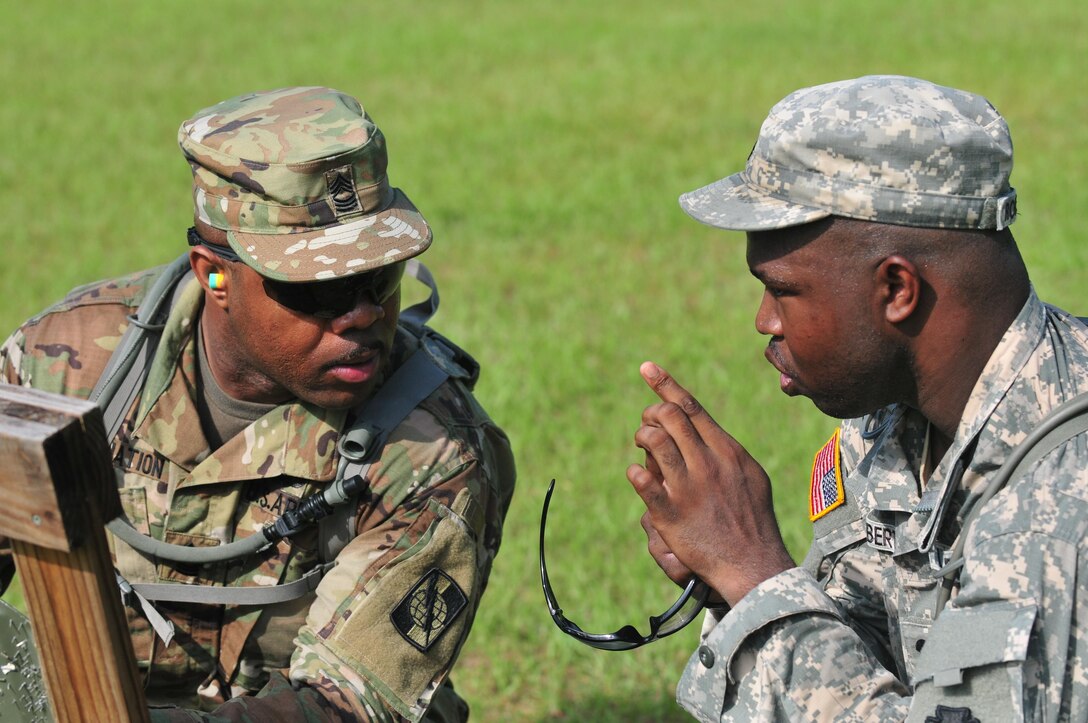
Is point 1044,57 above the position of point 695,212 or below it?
below

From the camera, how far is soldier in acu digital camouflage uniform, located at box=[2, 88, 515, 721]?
131 inches

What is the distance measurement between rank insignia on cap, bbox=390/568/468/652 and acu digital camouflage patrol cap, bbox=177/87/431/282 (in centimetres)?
81

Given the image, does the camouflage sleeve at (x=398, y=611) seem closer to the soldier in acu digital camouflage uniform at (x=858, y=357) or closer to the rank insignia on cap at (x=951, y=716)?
the soldier in acu digital camouflage uniform at (x=858, y=357)

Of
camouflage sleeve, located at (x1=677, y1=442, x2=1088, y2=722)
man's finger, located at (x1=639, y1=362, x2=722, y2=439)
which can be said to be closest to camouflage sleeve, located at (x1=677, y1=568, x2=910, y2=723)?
camouflage sleeve, located at (x1=677, y1=442, x2=1088, y2=722)

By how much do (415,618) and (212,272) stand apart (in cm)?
105

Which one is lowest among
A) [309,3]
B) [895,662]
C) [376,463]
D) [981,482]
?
[309,3]

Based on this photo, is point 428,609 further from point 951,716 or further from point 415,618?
point 951,716

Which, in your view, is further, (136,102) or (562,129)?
(136,102)

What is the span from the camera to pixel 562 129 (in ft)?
44.6

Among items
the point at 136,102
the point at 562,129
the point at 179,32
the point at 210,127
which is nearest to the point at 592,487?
the point at 210,127

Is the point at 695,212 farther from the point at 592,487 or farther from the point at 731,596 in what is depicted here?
the point at 592,487

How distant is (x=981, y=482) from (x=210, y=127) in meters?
2.07

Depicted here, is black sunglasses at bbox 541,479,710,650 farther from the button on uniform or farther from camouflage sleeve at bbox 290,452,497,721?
camouflage sleeve at bbox 290,452,497,721

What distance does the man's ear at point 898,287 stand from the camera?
9.15ft
